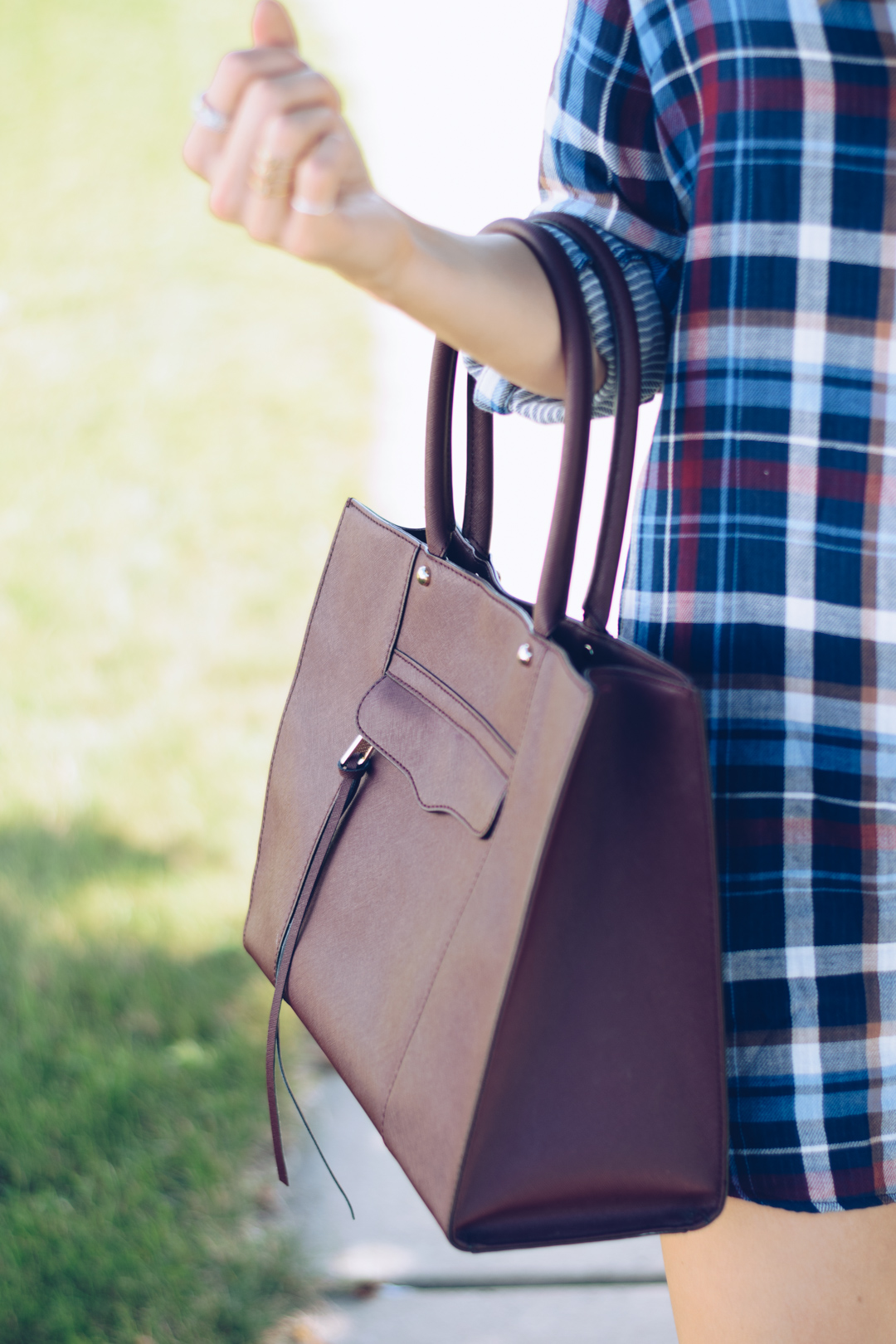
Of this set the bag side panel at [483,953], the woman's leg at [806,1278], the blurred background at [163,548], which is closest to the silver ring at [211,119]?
the bag side panel at [483,953]

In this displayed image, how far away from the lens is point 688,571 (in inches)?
39.1

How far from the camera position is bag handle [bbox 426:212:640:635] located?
0.91 m

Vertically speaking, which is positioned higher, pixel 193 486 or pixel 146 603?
pixel 193 486

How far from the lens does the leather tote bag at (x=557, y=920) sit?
857 millimetres

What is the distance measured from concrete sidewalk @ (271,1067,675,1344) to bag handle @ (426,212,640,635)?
1247 mm

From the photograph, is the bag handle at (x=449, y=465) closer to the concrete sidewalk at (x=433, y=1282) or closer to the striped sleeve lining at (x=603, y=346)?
the striped sleeve lining at (x=603, y=346)

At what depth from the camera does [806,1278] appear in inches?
38.5

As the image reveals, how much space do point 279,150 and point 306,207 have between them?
4cm

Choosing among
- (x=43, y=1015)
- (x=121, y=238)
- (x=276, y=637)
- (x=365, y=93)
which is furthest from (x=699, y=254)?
(x=365, y=93)

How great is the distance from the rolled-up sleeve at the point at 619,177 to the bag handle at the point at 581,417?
0.16 feet

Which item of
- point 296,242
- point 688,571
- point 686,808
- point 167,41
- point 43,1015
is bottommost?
point 43,1015

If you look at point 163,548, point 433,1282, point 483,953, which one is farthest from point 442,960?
point 163,548

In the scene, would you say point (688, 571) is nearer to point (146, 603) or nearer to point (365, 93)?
point (146, 603)

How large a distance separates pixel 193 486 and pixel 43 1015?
270cm
